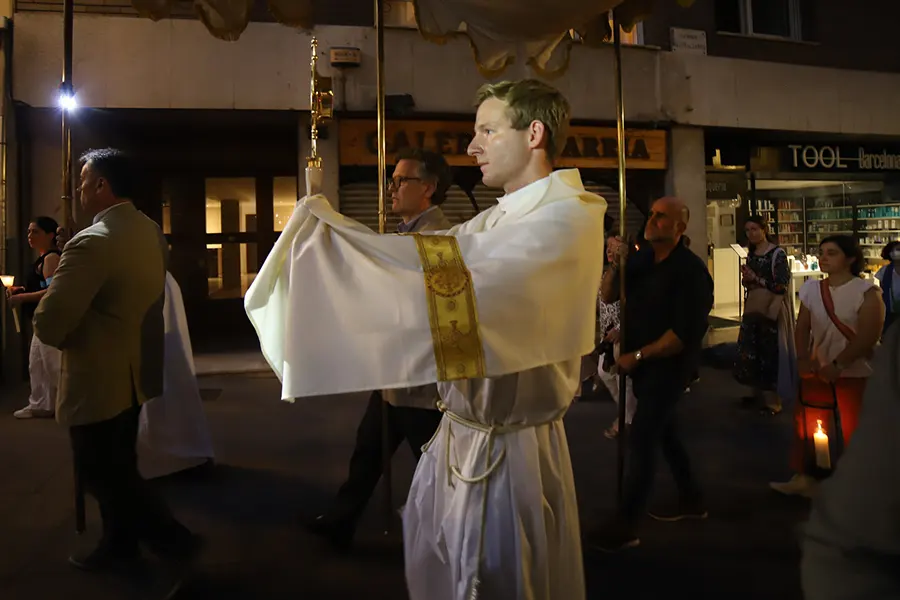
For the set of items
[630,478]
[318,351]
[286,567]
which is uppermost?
[318,351]

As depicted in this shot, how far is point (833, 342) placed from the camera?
4.15 metres

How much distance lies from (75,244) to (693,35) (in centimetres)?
996

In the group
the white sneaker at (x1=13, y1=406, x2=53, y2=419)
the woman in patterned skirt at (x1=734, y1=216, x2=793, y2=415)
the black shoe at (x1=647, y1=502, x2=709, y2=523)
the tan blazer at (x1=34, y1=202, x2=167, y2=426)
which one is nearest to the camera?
the tan blazer at (x1=34, y1=202, x2=167, y2=426)

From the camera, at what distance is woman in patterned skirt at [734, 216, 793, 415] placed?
618 cm

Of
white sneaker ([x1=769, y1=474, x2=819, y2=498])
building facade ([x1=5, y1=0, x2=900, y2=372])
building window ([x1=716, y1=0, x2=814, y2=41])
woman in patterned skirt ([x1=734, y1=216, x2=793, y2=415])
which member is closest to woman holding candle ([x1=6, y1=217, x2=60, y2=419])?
→ building facade ([x1=5, y1=0, x2=900, y2=372])

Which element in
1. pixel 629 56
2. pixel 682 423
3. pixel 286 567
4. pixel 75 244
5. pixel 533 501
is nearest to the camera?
pixel 533 501

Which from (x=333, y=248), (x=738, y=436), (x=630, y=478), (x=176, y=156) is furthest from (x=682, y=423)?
(x=176, y=156)

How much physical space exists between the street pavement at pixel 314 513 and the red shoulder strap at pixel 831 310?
1.04 metres

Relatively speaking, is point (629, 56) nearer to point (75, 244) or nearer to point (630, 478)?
point (630, 478)

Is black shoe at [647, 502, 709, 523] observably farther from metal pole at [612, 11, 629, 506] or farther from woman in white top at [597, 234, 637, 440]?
woman in white top at [597, 234, 637, 440]

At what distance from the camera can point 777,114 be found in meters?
10.8

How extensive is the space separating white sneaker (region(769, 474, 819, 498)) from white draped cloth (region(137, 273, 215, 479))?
3.66 m

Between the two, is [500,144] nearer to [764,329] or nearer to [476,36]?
[476,36]

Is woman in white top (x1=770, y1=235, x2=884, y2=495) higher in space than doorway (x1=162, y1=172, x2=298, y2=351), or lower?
lower
